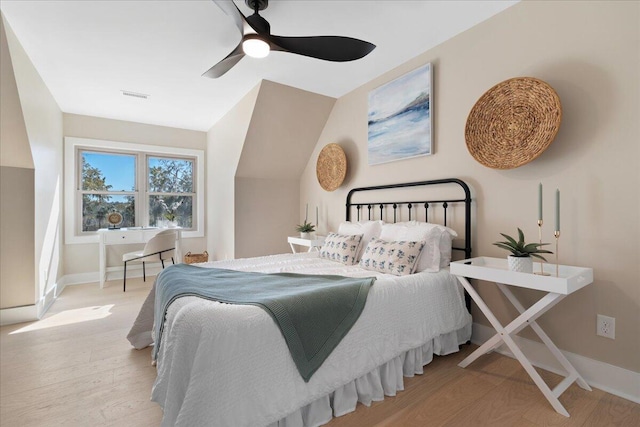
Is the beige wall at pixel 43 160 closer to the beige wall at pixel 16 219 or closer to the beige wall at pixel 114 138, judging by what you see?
the beige wall at pixel 16 219

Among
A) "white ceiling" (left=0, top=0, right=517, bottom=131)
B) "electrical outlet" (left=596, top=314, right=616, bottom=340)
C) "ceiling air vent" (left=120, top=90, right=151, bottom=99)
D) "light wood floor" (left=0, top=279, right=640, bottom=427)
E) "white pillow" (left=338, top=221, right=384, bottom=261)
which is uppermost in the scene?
"white ceiling" (left=0, top=0, right=517, bottom=131)

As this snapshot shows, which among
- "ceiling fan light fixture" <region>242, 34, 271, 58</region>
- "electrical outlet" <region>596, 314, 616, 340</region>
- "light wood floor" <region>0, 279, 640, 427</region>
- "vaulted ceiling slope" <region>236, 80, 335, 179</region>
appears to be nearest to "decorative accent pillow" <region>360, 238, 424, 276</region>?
"light wood floor" <region>0, 279, 640, 427</region>

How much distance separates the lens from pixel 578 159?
5.95 ft

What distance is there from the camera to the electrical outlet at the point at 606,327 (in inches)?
66.7

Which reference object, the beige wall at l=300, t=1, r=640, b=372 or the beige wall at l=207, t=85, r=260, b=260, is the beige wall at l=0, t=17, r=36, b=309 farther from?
the beige wall at l=300, t=1, r=640, b=372

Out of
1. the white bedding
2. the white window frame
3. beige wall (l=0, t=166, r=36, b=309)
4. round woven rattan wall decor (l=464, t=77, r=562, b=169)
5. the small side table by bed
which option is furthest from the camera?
the white window frame

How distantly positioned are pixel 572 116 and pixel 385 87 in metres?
1.59

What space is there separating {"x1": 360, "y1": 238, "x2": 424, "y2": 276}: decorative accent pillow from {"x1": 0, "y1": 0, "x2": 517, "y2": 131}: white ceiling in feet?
5.42

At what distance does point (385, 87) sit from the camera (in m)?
2.99

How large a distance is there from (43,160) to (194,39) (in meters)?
2.24

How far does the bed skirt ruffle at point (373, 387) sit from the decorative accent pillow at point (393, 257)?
51 centimetres

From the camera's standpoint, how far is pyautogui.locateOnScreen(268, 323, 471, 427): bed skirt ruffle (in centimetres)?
146

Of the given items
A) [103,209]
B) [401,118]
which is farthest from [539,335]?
[103,209]

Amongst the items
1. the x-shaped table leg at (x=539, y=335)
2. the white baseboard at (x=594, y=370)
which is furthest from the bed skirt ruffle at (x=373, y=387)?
the white baseboard at (x=594, y=370)
